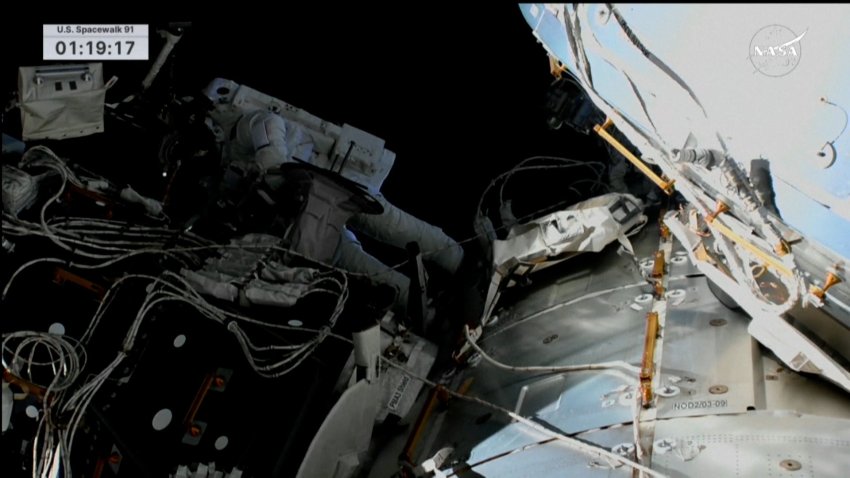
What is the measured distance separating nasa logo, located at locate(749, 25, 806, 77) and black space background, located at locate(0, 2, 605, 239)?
2866 millimetres

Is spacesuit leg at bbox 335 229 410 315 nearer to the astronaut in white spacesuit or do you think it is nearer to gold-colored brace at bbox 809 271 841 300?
the astronaut in white spacesuit

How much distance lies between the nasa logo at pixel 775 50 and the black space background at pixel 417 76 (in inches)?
113

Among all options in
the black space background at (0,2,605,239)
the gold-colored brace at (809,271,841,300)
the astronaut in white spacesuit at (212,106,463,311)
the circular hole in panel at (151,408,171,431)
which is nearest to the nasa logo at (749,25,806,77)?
the gold-colored brace at (809,271,841,300)

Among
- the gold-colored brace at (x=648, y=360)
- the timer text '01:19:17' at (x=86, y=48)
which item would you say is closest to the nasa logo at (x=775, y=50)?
the gold-colored brace at (x=648, y=360)

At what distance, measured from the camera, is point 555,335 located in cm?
436

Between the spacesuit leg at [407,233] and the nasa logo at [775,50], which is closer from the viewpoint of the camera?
the nasa logo at [775,50]

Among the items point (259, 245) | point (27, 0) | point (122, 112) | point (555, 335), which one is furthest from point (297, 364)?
point (27, 0)

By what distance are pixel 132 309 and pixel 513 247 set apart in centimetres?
194

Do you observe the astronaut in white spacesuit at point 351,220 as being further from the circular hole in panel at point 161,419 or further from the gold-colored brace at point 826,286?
the gold-colored brace at point 826,286

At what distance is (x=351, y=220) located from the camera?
552 centimetres

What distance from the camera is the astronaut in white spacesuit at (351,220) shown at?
4984 millimetres

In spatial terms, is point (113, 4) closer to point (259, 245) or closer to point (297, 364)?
point (259, 245)

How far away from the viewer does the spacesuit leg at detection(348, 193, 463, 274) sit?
546 cm

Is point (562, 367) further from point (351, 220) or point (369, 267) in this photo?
point (351, 220)
